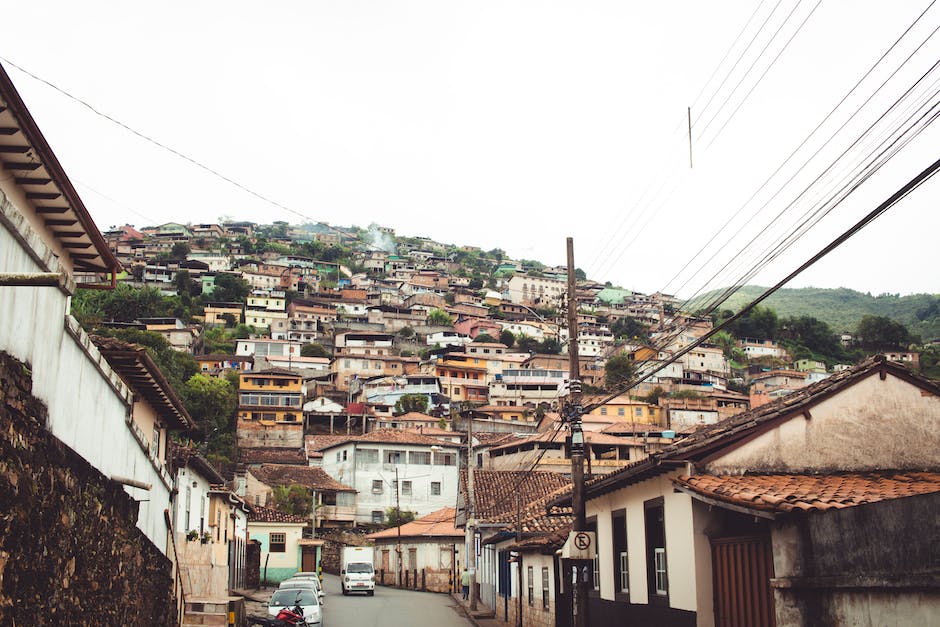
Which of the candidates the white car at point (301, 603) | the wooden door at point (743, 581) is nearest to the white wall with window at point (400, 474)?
the white car at point (301, 603)

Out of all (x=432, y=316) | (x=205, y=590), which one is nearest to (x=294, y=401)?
(x=432, y=316)

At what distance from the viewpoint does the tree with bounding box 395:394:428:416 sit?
97375 mm

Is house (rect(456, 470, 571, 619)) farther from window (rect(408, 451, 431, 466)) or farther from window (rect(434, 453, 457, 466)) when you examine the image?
window (rect(434, 453, 457, 466))

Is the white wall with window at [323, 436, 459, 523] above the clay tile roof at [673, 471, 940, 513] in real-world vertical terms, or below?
above

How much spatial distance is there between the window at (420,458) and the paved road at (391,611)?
2665 centimetres

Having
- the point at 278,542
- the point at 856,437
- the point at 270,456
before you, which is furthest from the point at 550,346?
the point at 856,437

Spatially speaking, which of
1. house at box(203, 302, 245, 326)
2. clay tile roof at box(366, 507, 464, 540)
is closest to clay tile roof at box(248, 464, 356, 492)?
clay tile roof at box(366, 507, 464, 540)

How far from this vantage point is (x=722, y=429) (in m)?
14.8

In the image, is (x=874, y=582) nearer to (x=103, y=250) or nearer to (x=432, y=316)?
(x=103, y=250)

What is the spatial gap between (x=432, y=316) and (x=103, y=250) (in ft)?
411

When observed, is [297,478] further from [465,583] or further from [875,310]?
[875,310]

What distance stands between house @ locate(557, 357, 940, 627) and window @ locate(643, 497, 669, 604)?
1.0 inches

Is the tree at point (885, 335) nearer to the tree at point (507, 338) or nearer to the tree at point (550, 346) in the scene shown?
the tree at point (550, 346)

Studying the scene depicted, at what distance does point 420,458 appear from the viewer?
2835 inches
